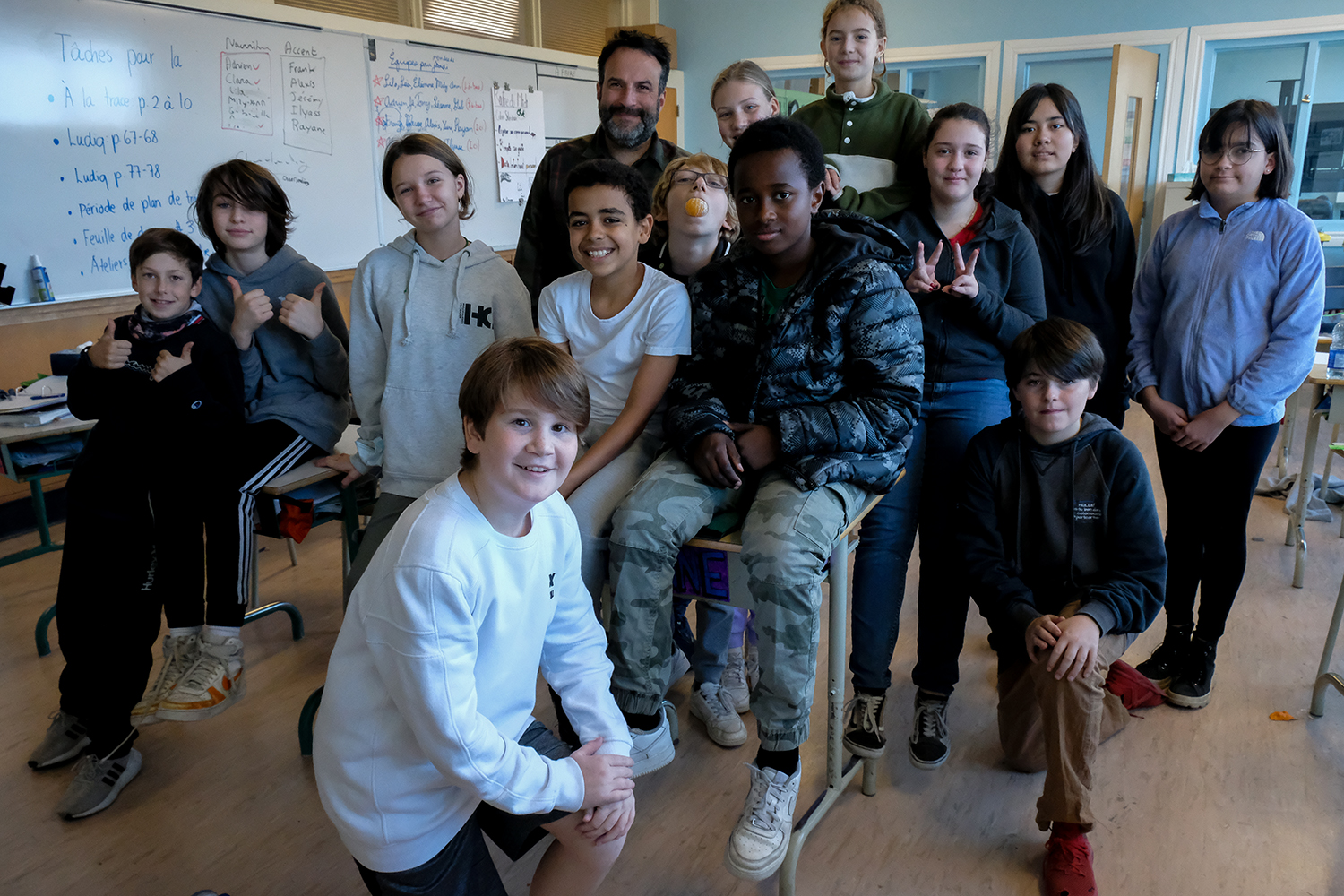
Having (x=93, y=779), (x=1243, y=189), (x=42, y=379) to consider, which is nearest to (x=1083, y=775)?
(x=1243, y=189)

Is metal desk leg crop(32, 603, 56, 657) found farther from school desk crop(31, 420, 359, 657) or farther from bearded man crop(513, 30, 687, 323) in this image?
bearded man crop(513, 30, 687, 323)

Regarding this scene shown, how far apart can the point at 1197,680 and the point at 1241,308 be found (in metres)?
0.91

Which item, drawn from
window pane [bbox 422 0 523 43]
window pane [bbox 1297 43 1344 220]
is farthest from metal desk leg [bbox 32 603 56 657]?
window pane [bbox 1297 43 1344 220]

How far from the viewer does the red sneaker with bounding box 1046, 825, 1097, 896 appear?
5.23ft

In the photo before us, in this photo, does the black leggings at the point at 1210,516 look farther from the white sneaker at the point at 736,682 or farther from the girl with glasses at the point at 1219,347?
the white sneaker at the point at 736,682

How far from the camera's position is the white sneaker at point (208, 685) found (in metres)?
1.98

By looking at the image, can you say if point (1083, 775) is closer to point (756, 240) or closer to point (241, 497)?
point (756, 240)

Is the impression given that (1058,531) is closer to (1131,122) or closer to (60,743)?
(60,743)

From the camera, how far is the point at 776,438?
1.72m

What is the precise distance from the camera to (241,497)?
207cm

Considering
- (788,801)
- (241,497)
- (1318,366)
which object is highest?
(1318,366)

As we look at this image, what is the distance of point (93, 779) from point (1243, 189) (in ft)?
9.44

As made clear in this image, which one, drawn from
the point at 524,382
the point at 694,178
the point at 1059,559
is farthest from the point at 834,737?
the point at 694,178

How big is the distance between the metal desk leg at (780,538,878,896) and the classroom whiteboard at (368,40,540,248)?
3.67 m
